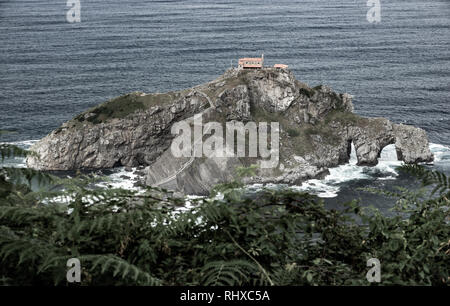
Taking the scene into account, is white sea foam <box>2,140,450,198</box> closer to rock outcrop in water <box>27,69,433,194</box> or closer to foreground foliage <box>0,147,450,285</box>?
rock outcrop in water <box>27,69,433,194</box>

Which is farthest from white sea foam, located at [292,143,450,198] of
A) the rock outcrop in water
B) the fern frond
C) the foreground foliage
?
the fern frond

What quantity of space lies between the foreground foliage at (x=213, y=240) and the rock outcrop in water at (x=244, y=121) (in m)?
105

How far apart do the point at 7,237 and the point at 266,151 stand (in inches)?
4370

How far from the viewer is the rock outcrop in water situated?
4631 inches

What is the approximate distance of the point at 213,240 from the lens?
582 cm

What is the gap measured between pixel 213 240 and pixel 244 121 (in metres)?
116

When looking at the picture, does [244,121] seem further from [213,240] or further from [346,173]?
[213,240]

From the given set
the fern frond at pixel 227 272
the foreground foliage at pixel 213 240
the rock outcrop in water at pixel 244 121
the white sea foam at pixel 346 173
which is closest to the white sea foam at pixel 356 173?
the white sea foam at pixel 346 173

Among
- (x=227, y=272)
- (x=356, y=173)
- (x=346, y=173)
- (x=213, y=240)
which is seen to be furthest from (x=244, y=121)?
(x=227, y=272)

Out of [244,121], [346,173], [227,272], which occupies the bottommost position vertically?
[346,173]

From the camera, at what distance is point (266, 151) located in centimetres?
11544

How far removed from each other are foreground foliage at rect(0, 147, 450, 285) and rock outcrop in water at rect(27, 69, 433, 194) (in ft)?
345
